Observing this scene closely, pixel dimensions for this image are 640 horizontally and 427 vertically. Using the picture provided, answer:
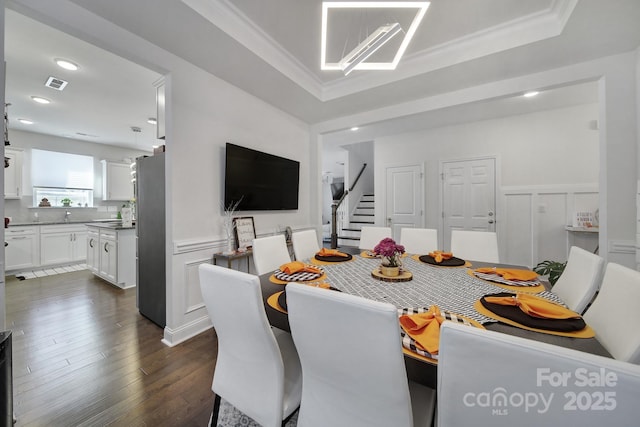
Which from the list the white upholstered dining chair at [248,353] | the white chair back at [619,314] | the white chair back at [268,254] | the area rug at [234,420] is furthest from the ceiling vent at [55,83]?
the white chair back at [619,314]

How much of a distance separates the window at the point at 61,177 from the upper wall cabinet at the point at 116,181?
0.38 metres

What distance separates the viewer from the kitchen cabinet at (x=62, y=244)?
177 inches

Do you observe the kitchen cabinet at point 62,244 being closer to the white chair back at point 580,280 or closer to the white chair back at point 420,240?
the white chair back at point 420,240

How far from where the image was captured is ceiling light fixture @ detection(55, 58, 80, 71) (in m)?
2.50

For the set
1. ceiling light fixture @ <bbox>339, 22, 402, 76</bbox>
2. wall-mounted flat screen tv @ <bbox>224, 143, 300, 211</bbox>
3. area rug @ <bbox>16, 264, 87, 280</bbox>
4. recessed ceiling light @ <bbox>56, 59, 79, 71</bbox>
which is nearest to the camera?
ceiling light fixture @ <bbox>339, 22, 402, 76</bbox>

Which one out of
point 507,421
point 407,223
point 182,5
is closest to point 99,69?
point 182,5

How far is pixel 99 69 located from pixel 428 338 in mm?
3953

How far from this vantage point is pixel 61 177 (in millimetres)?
5102

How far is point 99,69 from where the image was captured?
2.65 meters

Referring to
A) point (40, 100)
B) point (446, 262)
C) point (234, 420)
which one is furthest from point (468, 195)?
point (40, 100)

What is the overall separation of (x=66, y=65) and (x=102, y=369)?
308cm

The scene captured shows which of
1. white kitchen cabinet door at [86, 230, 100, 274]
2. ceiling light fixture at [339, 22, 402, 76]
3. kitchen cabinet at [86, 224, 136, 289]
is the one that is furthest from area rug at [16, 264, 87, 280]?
ceiling light fixture at [339, 22, 402, 76]

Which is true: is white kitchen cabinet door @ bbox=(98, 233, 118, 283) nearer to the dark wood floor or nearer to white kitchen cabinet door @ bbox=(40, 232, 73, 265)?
Answer: the dark wood floor

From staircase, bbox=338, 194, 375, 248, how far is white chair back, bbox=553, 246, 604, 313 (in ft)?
13.6
